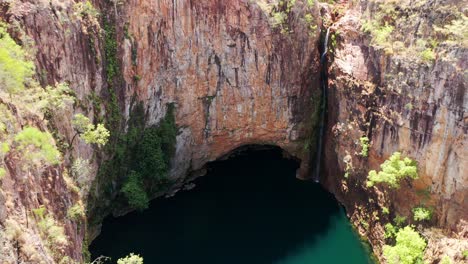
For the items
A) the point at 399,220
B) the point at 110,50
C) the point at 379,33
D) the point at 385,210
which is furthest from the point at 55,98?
the point at 399,220

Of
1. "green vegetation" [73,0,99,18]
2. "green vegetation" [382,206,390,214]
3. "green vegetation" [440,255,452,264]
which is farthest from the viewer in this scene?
"green vegetation" [382,206,390,214]

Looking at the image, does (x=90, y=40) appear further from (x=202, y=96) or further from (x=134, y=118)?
(x=202, y=96)

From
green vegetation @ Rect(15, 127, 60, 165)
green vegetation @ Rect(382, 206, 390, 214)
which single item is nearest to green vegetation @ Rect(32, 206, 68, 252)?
green vegetation @ Rect(15, 127, 60, 165)

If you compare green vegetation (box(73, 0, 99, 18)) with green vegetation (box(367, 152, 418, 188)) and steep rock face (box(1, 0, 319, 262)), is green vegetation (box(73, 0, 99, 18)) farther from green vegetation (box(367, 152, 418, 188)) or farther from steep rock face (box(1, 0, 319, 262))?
green vegetation (box(367, 152, 418, 188))

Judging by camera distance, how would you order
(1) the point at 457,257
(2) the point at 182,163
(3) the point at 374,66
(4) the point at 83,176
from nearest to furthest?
(4) the point at 83,176
(1) the point at 457,257
(3) the point at 374,66
(2) the point at 182,163

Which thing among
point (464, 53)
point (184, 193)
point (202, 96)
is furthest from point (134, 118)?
point (464, 53)
